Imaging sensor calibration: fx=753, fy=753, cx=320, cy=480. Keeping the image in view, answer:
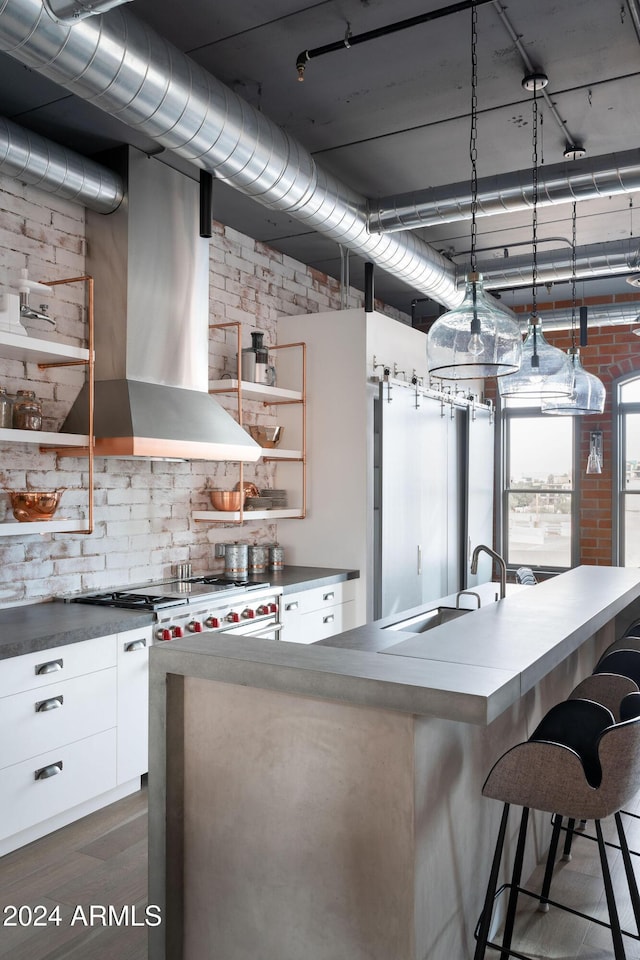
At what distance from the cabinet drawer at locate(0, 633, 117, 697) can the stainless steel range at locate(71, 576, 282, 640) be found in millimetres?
318

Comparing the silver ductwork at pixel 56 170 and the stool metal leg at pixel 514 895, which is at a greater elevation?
the silver ductwork at pixel 56 170

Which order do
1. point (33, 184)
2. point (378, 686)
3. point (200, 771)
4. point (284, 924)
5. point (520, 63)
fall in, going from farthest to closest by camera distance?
point (33, 184), point (520, 63), point (200, 771), point (284, 924), point (378, 686)

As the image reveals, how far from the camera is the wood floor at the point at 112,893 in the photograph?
2.41 metres

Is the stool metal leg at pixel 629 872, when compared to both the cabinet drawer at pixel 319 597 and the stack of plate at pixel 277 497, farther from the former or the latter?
the stack of plate at pixel 277 497

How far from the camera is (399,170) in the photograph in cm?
431

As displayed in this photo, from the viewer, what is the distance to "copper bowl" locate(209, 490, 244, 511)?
15.6 ft

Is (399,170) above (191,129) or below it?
above

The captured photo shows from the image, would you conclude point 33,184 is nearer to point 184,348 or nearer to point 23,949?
point 184,348

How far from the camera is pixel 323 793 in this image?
78.9 inches

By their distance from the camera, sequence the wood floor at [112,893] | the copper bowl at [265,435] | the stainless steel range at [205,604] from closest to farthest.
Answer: the wood floor at [112,893] → the stainless steel range at [205,604] → the copper bowl at [265,435]

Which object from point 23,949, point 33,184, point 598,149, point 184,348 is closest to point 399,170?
point 598,149

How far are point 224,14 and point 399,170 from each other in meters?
1.67

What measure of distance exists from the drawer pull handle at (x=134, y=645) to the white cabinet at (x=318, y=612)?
3.70 feet

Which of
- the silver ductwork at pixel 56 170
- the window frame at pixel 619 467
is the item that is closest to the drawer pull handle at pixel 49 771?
the silver ductwork at pixel 56 170
